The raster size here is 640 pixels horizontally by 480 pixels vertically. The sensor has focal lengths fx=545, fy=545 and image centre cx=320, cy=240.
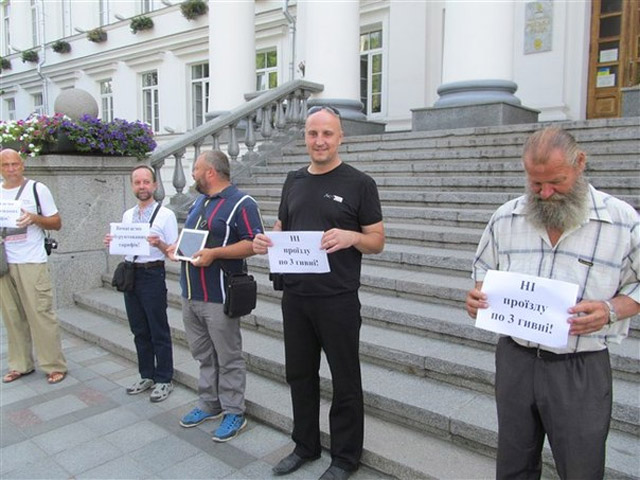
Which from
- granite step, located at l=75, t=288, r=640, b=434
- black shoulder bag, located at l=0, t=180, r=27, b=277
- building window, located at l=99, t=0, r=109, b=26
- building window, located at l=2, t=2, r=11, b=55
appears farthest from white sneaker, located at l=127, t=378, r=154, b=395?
building window, located at l=2, t=2, r=11, b=55

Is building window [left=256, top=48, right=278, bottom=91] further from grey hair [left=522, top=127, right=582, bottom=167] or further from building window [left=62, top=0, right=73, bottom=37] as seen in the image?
grey hair [left=522, top=127, right=582, bottom=167]

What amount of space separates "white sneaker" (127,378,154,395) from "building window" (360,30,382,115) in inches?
413

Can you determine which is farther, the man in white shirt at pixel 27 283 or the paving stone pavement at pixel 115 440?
the man in white shirt at pixel 27 283

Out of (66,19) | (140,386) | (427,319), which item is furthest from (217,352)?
(66,19)

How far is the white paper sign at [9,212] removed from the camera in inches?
174

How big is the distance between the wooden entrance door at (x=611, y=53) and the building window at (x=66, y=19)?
19415 millimetres

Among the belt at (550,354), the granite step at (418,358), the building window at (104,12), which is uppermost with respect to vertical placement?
the building window at (104,12)

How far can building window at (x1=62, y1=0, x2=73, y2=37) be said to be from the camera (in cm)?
2165

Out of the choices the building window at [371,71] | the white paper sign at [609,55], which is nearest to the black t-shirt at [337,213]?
the white paper sign at [609,55]

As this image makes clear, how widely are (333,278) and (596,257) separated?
1328 millimetres

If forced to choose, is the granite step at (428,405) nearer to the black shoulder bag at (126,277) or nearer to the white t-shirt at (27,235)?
the black shoulder bag at (126,277)

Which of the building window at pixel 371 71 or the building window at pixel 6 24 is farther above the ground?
the building window at pixel 6 24

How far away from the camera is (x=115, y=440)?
147 inches

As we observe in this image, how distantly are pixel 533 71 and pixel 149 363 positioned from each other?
9.23 meters
